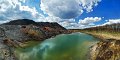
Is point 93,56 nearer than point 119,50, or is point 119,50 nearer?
point 119,50

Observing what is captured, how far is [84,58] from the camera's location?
5191cm

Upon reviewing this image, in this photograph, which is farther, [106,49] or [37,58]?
[37,58]

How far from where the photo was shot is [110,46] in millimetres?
46125

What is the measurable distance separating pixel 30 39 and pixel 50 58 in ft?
171

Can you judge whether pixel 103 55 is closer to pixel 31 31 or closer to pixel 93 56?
pixel 93 56

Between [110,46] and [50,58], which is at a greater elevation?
[110,46]

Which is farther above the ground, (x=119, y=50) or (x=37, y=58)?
(x=119, y=50)

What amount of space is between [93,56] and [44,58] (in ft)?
41.2

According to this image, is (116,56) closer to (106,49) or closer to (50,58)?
(106,49)

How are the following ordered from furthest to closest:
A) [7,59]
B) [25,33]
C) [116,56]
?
1. [25,33]
2. [7,59]
3. [116,56]

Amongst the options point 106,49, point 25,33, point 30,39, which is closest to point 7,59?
point 106,49

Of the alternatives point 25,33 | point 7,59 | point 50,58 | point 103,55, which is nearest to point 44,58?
point 50,58

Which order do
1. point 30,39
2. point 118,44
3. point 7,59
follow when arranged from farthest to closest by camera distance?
point 30,39 < point 7,59 < point 118,44

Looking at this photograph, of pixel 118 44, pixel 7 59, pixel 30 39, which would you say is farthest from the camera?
pixel 30 39
